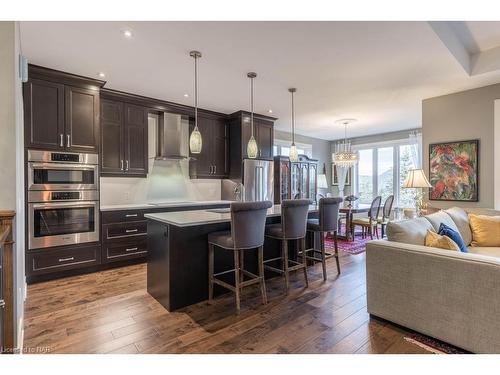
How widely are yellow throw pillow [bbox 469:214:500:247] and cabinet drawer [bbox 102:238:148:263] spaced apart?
13.7 ft

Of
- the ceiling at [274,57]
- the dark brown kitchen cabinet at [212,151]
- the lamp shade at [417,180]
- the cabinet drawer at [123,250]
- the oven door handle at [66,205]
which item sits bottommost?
the cabinet drawer at [123,250]

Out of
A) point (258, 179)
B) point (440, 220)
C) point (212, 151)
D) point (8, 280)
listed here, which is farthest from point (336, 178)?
point (8, 280)

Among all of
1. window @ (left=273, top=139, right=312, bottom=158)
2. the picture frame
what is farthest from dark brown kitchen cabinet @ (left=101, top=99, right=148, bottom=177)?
the picture frame

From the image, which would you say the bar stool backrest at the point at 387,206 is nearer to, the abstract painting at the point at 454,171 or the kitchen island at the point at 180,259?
the abstract painting at the point at 454,171

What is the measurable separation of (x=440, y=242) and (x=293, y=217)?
51.9 inches

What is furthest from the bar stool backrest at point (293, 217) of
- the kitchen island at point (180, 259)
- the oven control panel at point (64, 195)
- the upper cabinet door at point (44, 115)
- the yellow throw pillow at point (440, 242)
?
the upper cabinet door at point (44, 115)

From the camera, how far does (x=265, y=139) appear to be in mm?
5684

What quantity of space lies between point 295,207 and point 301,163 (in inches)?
147

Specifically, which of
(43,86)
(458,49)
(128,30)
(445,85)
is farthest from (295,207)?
(43,86)

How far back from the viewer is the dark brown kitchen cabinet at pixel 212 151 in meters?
5.10

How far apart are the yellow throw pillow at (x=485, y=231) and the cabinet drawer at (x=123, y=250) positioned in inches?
164

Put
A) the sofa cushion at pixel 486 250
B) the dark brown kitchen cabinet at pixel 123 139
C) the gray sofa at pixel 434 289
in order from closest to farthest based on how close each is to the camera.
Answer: the gray sofa at pixel 434 289 → the sofa cushion at pixel 486 250 → the dark brown kitchen cabinet at pixel 123 139

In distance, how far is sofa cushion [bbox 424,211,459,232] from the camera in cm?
280

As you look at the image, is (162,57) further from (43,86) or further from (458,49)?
(458,49)
